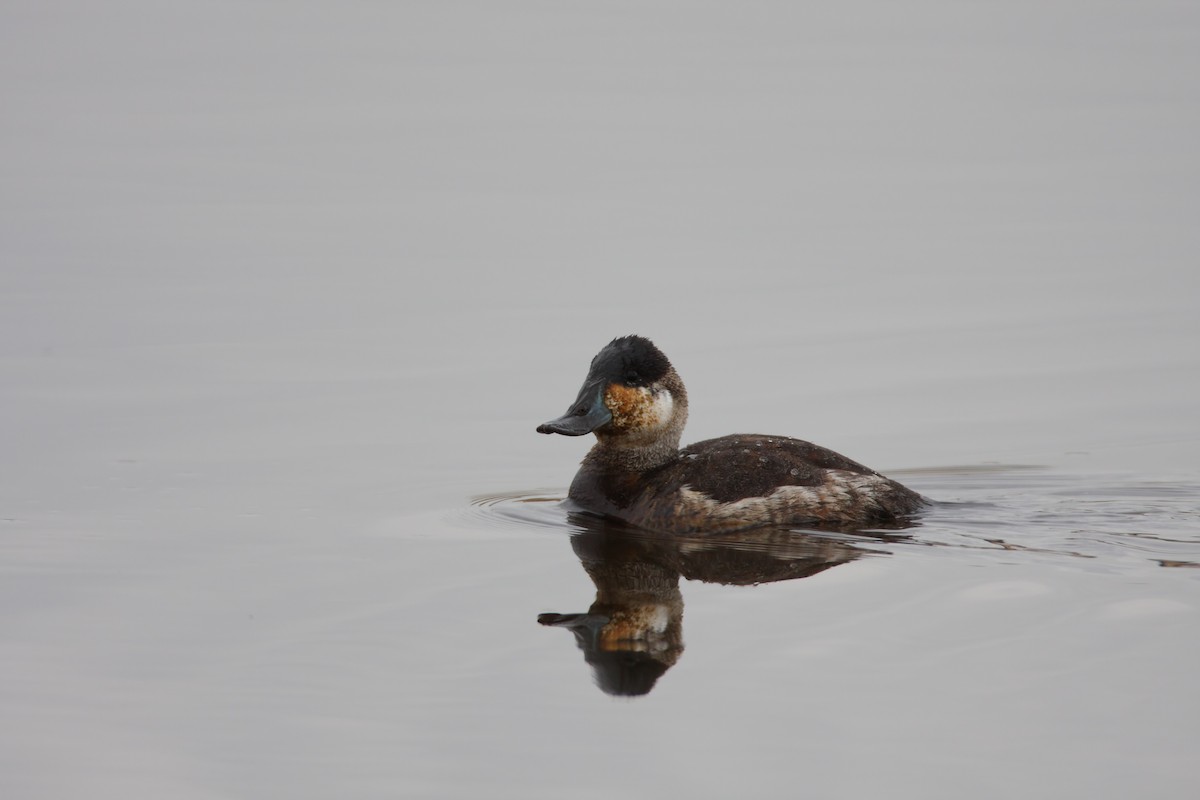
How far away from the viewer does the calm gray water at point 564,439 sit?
669 centimetres

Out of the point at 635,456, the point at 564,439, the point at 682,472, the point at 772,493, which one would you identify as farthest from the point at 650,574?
the point at 564,439

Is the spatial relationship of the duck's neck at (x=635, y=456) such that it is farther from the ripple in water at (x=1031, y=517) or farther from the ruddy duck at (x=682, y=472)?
the ripple in water at (x=1031, y=517)

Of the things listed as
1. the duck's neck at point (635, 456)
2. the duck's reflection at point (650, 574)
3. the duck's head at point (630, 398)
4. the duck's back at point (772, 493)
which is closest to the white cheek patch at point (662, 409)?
the duck's head at point (630, 398)

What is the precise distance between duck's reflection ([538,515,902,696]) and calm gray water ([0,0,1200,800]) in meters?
0.04

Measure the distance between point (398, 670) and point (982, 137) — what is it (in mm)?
21027

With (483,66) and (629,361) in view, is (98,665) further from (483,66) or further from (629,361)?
(483,66)

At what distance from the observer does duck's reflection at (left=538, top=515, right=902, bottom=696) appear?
7.59 meters

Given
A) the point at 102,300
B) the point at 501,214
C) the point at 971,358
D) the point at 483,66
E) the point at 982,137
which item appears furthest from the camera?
the point at 483,66

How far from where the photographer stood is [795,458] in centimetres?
991

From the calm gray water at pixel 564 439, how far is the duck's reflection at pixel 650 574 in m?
0.04

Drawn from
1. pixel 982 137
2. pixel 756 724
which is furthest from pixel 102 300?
pixel 982 137

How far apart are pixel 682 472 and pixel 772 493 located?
1.94 feet

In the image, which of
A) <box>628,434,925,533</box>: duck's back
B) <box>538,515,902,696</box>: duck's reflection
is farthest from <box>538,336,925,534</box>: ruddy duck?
<box>538,515,902,696</box>: duck's reflection

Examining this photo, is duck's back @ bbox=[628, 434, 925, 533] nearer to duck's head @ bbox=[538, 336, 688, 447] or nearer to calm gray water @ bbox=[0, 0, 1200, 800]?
calm gray water @ bbox=[0, 0, 1200, 800]
